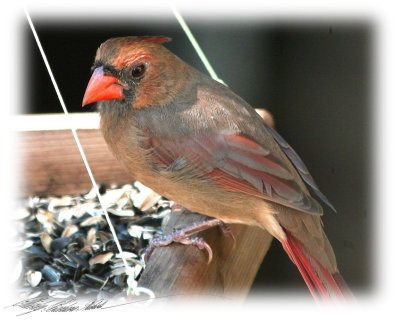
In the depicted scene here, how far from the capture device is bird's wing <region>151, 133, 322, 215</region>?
212 cm

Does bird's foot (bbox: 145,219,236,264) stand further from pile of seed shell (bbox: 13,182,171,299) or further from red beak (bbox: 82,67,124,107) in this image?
red beak (bbox: 82,67,124,107)

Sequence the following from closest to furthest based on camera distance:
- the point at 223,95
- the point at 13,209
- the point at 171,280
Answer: the point at 171,280, the point at 223,95, the point at 13,209

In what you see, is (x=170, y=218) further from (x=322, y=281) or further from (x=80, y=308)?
(x=80, y=308)

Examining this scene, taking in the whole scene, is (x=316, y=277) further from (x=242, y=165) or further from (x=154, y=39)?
→ (x=154, y=39)

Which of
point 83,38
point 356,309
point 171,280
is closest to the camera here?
point 171,280

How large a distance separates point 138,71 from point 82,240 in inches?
19.5

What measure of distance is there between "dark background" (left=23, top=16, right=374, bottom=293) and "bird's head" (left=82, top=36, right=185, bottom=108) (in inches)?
48.6

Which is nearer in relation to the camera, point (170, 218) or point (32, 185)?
point (170, 218)

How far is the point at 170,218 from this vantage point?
2.36 m

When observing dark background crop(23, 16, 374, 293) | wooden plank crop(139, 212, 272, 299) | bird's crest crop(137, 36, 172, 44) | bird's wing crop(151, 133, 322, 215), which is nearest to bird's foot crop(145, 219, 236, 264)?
wooden plank crop(139, 212, 272, 299)

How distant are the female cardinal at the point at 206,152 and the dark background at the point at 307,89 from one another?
1269mm

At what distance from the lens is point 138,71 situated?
2199 millimetres

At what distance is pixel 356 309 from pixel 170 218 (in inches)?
23.5

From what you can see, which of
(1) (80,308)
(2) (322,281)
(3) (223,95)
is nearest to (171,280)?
(1) (80,308)
